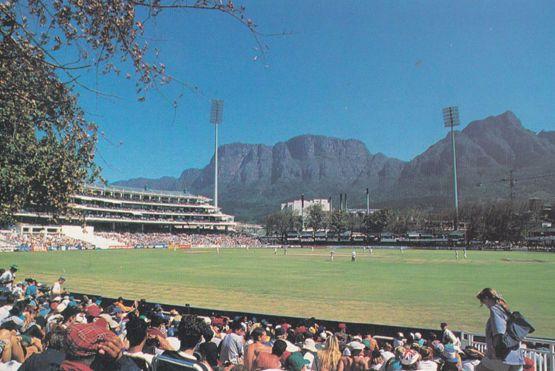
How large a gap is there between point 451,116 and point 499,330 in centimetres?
12266

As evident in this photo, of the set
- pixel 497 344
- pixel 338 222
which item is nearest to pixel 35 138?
pixel 497 344

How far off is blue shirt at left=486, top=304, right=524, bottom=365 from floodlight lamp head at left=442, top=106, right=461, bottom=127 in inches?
4764

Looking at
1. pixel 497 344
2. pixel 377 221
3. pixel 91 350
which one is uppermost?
pixel 377 221

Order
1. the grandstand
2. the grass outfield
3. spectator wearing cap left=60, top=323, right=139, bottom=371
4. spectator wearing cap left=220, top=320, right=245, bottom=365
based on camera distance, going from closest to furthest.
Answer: spectator wearing cap left=60, top=323, right=139, bottom=371 → spectator wearing cap left=220, top=320, right=245, bottom=365 → the grass outfield → the grandstand

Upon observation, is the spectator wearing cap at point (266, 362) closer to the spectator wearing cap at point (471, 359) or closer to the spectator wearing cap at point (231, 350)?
the spectator wearing cap at point (231, 350)

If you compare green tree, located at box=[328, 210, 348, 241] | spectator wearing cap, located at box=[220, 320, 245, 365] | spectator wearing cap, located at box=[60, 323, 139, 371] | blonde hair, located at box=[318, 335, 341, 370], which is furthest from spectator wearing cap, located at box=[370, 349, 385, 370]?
green tree, located at box=[328, 210, 348, 241]

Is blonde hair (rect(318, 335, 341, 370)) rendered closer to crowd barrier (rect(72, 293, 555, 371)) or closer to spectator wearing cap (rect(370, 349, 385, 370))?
spectator wearing cap (rect(370, 349, 385, 370))

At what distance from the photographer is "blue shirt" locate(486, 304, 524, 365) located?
15.8 feet

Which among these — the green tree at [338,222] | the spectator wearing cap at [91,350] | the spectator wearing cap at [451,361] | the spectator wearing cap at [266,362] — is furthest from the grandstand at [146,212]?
the spectator wearing cap at [91,350]

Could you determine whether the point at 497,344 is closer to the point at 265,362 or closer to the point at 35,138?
the point at 265,362

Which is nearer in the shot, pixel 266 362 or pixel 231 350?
pixel 266 362

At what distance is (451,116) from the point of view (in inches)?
4653

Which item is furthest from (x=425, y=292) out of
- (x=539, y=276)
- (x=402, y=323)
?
(x=539, y=276)

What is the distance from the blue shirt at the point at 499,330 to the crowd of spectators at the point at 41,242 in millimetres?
77737
